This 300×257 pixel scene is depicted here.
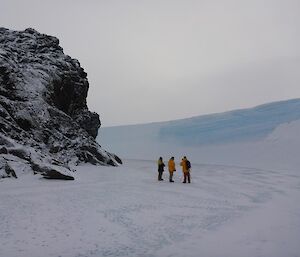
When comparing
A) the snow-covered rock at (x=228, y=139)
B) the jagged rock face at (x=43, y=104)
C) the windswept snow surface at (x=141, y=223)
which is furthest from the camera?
the snow-covered rock at (x=228, y=139)

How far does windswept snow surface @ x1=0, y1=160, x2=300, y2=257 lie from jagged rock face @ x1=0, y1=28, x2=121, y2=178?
763 centimetres

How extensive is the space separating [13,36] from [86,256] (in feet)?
137

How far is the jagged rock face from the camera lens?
27125mm

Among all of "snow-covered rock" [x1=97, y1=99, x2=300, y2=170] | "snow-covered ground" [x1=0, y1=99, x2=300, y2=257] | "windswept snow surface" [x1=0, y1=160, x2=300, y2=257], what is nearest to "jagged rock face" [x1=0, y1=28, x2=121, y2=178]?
A: "snow-covered ground" [x1=0, y1=99, x2=300, y2=257]

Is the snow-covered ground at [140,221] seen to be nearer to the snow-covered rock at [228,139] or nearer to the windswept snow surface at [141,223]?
the windswept snow surface at [141,223]

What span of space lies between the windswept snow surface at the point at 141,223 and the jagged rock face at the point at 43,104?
25.0 ft

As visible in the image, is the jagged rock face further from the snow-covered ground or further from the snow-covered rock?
the snow-covered rock

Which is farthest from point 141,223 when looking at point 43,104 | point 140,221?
point 43,104

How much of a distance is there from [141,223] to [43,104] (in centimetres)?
2474

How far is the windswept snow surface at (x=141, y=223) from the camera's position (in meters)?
8.05

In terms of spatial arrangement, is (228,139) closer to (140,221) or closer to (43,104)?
(43,104)

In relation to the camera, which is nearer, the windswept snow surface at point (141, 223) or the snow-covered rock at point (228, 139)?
the windswept snow surface at point (141, 223)

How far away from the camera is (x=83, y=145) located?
33000mm

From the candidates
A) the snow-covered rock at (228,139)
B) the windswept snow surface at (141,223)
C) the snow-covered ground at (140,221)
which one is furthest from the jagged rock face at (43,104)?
the snow-covered rock at (228,139)
